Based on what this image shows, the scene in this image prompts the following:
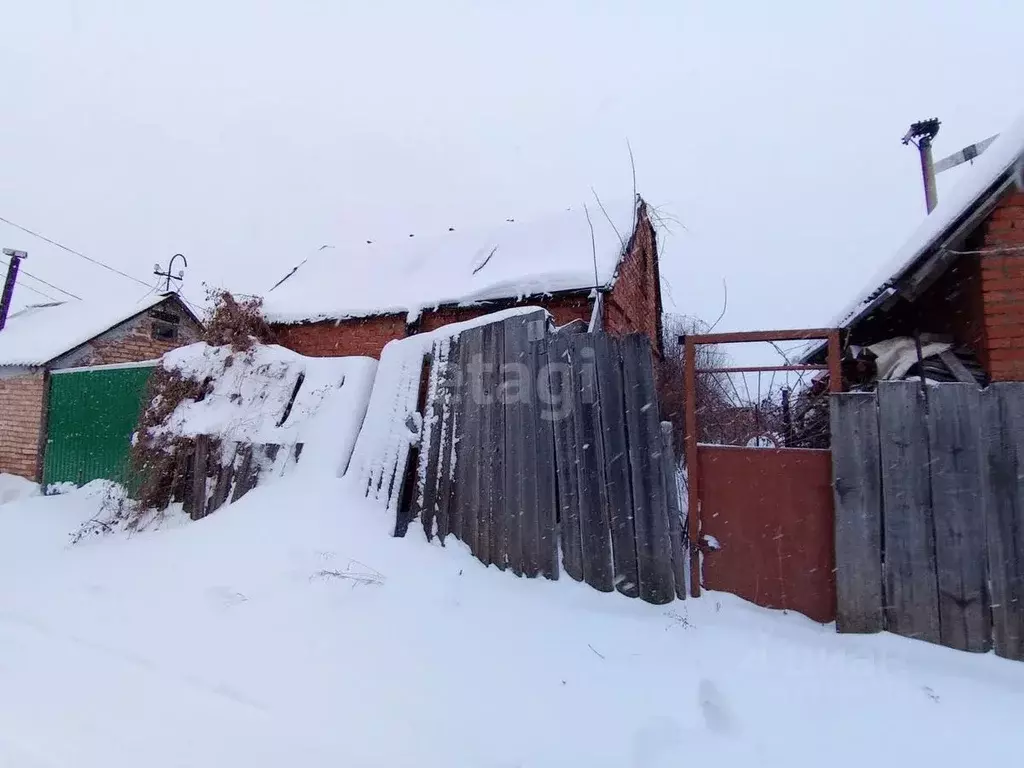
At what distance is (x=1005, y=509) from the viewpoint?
3006mm

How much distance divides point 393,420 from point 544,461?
63.6 inches

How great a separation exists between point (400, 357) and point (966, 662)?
451 centimetres

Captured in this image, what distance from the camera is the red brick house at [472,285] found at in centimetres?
811

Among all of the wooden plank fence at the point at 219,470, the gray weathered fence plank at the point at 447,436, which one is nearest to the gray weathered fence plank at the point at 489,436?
the gray weathered fence plank at the point at 447,436

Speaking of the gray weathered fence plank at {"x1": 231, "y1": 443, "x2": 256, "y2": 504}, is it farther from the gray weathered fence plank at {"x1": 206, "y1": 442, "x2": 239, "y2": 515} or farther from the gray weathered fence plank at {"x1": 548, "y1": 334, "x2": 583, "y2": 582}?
the gray weathered fence plank at {"x1": 548, "y1": 334, "x2": 583, "y2": 582}

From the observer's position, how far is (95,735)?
235 centimetres

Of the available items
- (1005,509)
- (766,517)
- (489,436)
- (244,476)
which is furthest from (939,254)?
(244,476)

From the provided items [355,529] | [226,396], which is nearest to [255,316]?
[226,396]

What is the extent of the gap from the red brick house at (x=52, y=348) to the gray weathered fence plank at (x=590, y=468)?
1140cm

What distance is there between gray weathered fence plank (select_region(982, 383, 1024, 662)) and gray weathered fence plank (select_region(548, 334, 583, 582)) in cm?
234

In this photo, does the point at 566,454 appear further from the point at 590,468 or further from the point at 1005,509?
the point at 1005,509

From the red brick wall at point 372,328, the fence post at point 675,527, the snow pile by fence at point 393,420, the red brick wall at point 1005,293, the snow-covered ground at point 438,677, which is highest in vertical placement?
the red brick wall at point 372,328

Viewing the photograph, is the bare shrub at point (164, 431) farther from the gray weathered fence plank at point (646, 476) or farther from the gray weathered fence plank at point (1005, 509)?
the gray weathered fence plank at point (1005, 509)

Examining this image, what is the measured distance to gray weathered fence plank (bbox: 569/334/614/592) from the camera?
11.8 ft
